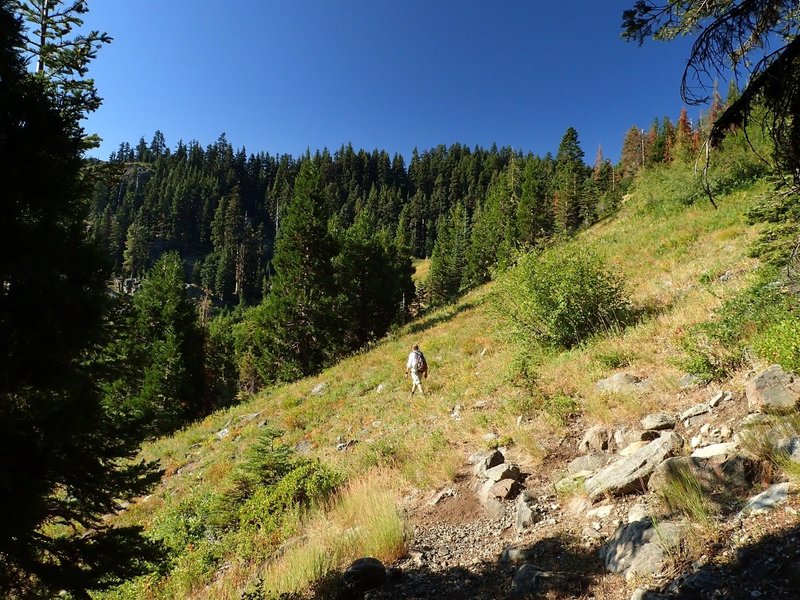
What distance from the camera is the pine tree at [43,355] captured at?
3.57 meters

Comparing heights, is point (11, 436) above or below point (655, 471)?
above

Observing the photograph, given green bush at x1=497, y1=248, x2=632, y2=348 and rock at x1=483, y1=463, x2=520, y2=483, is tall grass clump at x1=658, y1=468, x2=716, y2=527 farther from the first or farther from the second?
green bush at x1=497, y1=248, x2=632, y2=348

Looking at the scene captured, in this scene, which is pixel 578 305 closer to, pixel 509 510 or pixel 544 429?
pixel 544 429

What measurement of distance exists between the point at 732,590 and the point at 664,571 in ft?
1.66

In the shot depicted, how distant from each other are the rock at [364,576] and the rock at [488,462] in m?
2.43

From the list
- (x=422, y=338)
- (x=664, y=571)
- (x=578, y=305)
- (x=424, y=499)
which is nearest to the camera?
(x=664, y=571)

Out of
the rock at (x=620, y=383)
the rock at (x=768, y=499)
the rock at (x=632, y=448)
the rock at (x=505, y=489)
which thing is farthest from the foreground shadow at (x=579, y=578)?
the rock at (x=620, y=383)

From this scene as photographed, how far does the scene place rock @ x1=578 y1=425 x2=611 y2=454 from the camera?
6.01m

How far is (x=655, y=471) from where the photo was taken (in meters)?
4.44

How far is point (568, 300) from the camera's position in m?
10.9

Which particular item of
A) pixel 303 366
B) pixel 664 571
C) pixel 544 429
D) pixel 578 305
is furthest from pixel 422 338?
pixel 664 571

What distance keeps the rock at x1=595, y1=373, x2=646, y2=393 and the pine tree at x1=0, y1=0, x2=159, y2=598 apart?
724 centimetres

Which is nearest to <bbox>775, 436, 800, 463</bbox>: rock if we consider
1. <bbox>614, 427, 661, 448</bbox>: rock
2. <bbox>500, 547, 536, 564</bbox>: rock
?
<bbox>614, 427, 661, 448</bbox>: rock

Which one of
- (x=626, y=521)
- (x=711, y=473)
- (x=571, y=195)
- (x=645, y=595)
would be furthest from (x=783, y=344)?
(x=571, y=195)
